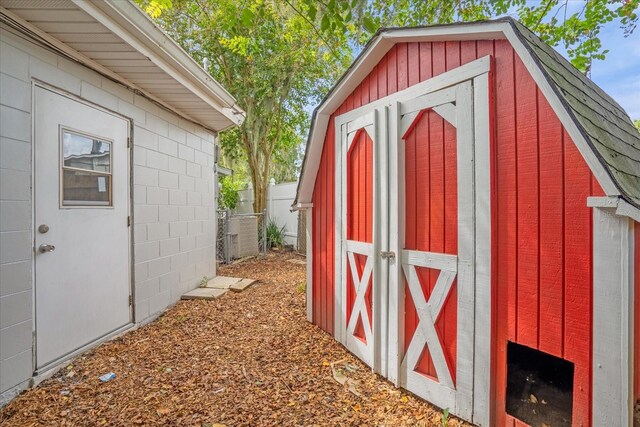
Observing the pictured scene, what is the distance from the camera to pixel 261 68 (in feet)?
29.2

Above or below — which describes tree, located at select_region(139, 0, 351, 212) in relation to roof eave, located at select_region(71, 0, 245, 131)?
above

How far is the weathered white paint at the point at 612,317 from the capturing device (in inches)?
57.2

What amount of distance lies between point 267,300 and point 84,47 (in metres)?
3.83

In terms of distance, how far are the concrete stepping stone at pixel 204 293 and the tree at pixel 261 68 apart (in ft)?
17.4

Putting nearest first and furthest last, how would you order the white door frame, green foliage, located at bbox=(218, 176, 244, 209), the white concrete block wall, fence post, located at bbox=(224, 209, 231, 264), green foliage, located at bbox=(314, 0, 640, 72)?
the white concrete block wall → the white door frame → green foliage, located at bbox=(314, 0, 640, 72) → fence post, located at bbox=(224, 209, 231, 264) → green foliage, located at bbox=(218, 176, 244, 209)

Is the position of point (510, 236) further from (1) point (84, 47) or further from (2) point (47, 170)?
(1) point (84, 47)

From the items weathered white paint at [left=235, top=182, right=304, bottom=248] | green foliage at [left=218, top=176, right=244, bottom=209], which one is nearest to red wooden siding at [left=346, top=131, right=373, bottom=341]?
weathered white paint at [left=235, top=182, right=304, bottom=248]

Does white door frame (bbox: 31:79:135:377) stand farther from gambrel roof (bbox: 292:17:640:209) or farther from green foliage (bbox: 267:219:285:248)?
green foliage (bbox: 267:219:285:248)

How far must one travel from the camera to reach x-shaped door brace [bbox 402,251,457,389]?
219cm

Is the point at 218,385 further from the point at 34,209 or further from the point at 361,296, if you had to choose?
the point at 34,209

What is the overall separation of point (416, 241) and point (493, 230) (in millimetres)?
597

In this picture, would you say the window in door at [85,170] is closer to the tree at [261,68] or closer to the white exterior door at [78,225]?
the white exterior door at [78,225]

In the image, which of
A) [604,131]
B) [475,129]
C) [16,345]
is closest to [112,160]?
[16,345]

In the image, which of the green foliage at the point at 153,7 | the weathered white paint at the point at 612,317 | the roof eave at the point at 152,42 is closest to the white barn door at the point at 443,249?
the weathered white paint at the point at 612,317
